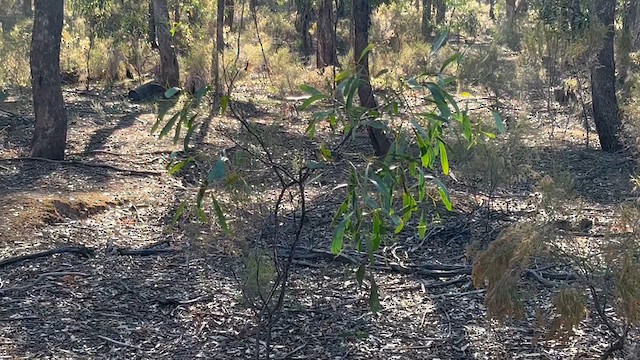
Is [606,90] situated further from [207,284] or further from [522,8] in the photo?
[522,8]

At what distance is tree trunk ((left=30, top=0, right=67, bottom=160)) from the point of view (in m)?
8.76

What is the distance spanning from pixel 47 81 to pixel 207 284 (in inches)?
161

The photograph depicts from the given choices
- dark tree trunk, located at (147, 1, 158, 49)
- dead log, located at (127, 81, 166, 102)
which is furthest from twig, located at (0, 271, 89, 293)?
dark tree trunk, located at (147, 1, 158, 49)

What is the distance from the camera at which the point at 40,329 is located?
5051 millimetres

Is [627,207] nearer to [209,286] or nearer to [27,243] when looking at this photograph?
[209,286]

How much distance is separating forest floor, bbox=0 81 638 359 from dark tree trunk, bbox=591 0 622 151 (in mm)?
2348

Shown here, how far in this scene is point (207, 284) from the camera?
589 cm

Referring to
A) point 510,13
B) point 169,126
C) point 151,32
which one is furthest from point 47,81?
point 510,13

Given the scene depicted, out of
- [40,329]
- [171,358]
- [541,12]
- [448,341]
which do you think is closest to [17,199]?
[40,329]

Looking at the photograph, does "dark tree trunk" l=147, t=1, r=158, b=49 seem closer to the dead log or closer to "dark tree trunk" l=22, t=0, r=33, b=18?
the dead log

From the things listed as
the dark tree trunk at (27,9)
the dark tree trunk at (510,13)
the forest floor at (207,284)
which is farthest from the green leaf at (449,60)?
the dark tree trunk at (27,9)

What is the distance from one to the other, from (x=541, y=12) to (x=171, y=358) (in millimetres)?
9588

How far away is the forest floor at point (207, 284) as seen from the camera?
196 inches

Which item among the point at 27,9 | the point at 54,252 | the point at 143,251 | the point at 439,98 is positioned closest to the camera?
the point at 439,98
